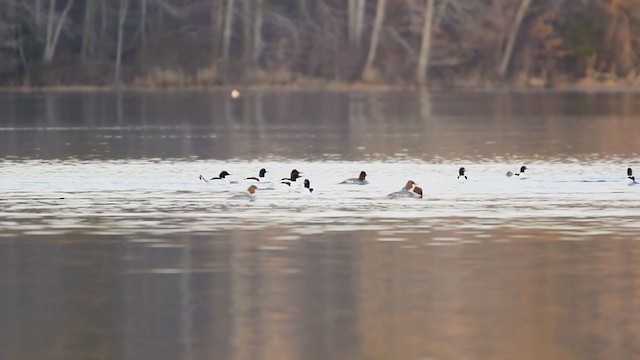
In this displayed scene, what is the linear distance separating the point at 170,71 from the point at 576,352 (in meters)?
64.5

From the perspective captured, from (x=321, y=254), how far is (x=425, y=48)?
5871 centimetres

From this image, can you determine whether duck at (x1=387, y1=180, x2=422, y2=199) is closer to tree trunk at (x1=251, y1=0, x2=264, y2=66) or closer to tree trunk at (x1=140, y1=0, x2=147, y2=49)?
tree trunk at (x1=251, y1=0, x2=264, y2=66)

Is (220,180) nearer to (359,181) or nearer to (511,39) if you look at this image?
(359,181)

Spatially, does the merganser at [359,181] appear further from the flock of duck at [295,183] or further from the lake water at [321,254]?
the lake water at [321,254]

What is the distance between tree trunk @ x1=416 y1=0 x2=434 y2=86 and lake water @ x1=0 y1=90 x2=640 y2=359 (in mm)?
34630

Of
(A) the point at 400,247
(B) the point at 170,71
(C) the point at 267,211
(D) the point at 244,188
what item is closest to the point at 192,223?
(C) the point at 267,211

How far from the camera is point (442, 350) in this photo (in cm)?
1332

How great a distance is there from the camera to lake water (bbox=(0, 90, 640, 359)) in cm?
1388

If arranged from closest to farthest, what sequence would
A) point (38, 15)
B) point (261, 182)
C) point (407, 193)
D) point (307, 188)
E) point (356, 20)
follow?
point (407, 193) → point (307, 188) → point (261, 182) → point (38, 15) → point (356, 20)

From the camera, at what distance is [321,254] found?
19.0 metres

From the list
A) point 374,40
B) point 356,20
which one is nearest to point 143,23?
point 356,20

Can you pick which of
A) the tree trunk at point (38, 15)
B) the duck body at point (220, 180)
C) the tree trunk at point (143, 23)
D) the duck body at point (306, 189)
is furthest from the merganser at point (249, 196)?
the tree trunk at point (143, 23)

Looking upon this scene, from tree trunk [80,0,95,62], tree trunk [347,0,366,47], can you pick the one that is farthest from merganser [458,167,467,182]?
tree trunk [80,0,95,62]

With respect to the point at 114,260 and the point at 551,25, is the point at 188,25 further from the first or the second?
the point at 114,260
